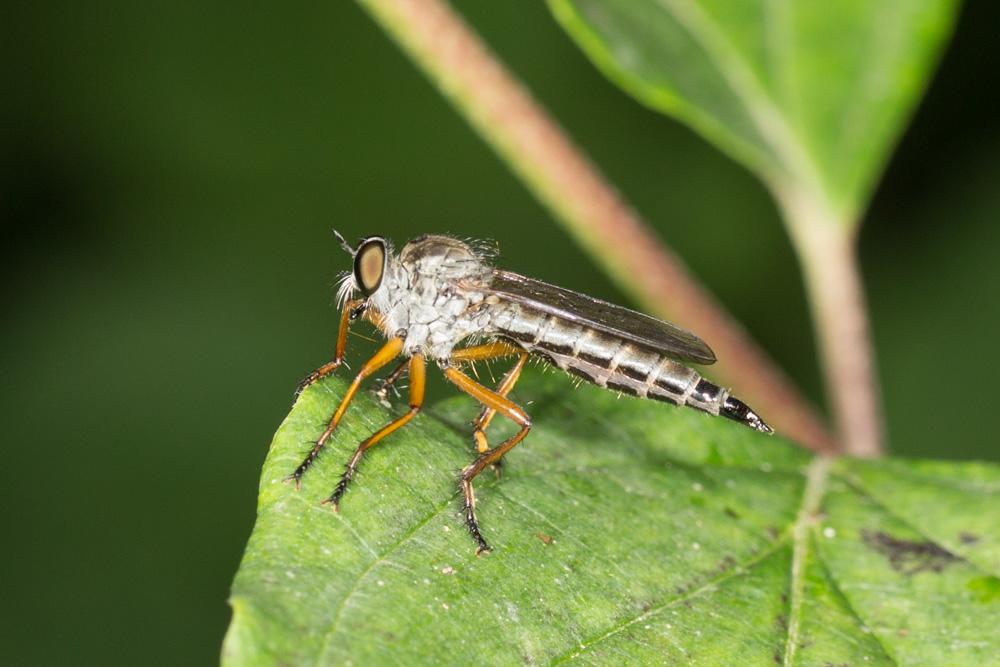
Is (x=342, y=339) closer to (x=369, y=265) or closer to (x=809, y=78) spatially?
(x=369, y=265)

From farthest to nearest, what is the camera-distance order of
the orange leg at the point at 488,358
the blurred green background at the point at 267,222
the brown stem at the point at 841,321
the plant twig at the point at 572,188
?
the blurred green background at the point at 267,222 → the brown stem at the point at 841,321 → the plant twig at the point at 572,188 → the orange leg at the point at 488,358

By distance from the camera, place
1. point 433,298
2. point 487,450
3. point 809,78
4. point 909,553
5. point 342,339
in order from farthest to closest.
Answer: point 809,78
point 433,298
point 342,339
point 909,553
point 487,450

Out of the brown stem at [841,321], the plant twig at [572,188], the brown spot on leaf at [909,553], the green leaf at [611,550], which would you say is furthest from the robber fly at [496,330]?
the brown stem at [841,321]

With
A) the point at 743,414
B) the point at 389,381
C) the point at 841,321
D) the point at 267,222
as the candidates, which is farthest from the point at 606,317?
the point at 267,222

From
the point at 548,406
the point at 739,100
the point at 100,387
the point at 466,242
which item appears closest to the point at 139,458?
the point at 100,387

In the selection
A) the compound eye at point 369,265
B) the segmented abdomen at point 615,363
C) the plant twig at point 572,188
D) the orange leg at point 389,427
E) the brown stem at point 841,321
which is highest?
the brown stem at point 841,321

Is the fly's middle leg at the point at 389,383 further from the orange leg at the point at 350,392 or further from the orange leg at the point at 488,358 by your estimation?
the orange leg at the point at 488,358
